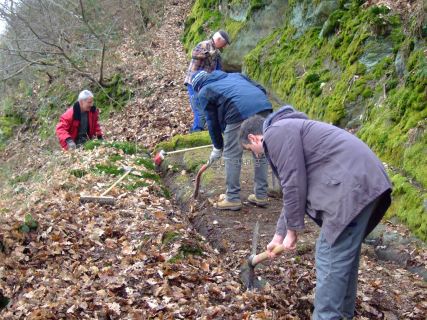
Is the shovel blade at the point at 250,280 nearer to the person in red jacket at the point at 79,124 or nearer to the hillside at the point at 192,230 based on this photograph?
the hillside at the point at 192,230

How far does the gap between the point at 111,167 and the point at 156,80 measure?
24.0 ft

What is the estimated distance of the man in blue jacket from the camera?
6273 millimetres

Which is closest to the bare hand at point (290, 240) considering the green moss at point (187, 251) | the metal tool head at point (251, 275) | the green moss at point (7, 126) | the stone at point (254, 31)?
the metal tool head at point (251, 275)

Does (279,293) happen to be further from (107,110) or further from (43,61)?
(43,61)

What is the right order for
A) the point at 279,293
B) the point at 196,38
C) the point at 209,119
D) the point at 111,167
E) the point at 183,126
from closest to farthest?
the point at 279,293 → the point at 209,119 → the point at 111,167 → the point at 183,126 → the point at 196,38

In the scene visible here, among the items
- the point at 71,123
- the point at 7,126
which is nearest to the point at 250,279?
the point at 71,123

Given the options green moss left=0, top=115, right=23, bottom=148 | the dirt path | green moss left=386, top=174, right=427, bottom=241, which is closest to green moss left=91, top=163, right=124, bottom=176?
the dirt path

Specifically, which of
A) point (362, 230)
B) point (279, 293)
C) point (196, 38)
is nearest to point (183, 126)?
point (196, 38)

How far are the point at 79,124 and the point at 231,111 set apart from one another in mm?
5125

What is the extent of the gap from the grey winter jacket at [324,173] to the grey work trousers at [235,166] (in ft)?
8.70

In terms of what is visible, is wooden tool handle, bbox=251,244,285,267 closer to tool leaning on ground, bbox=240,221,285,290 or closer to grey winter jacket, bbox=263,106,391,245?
tool leaning on ground, bbox=240,221,285,290

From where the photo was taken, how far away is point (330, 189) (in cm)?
354

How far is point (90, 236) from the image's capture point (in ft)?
19.2

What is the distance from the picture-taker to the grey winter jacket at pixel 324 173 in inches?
136
